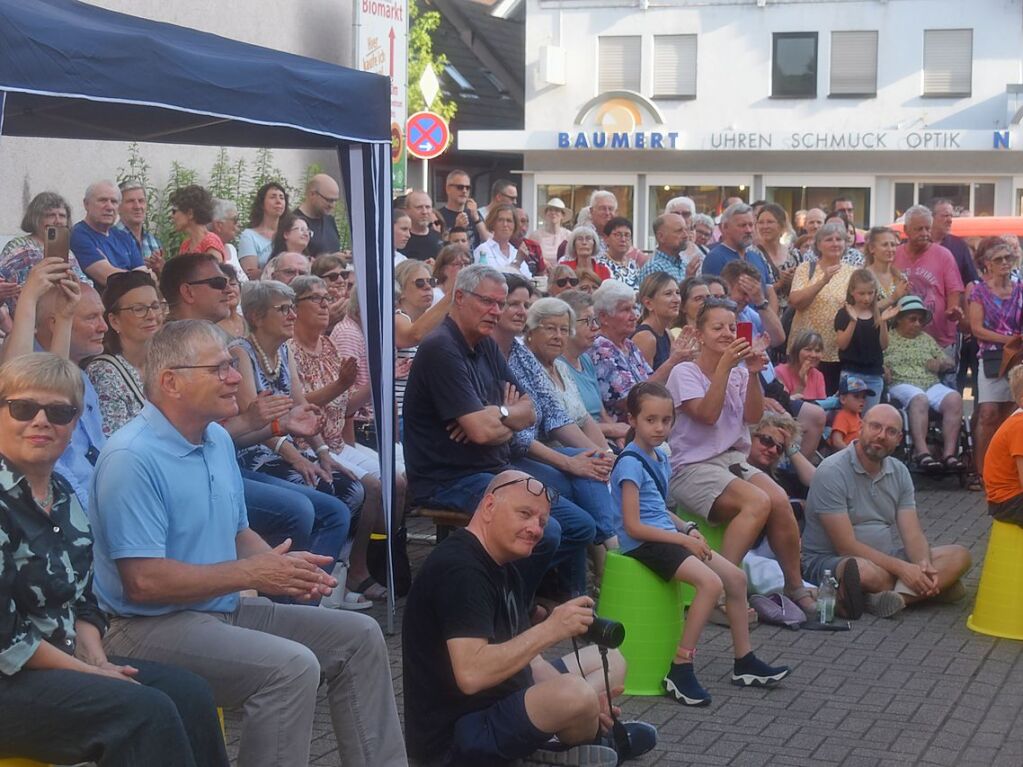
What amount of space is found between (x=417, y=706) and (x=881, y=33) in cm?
3079

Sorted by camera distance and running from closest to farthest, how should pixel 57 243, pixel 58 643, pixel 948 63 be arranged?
1. pixel 58 643
2. pixel 57 243
3. pixel 948 63

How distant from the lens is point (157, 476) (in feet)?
14.2

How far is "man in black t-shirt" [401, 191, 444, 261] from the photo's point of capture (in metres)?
11.6

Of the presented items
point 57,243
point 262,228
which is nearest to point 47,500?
point 57,243

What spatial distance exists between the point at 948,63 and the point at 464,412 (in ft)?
93.1

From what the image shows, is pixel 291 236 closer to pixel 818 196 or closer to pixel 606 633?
pixel 606 633

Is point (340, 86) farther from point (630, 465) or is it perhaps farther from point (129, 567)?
point (129, 567)

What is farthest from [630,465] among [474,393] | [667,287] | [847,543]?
[667,287]

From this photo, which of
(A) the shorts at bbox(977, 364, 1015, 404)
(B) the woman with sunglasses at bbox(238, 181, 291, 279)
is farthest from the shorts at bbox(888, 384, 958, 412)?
(B) the woman with sunglasses at bbox(238, 181, 291, 279)

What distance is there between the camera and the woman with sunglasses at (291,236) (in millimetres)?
10031

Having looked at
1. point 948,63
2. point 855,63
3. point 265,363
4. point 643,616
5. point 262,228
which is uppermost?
point 855,63

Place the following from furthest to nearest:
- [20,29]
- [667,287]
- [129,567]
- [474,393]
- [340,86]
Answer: [667,287] → [474,393] → [340,86] → [20,29] → [129,567]

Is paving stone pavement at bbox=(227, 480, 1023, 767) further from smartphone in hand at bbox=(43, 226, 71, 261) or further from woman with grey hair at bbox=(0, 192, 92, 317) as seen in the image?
woman with grey hair at bbox=(0, 192, 92, 317)

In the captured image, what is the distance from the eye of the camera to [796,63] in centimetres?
3316
